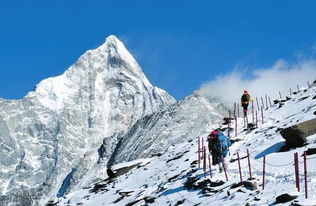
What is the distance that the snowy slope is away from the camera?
79.6ft

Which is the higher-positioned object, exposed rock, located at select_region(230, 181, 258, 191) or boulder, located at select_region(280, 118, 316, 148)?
boulder, located at select_region(280, 118, 316, 148)

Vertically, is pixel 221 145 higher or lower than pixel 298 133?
lower

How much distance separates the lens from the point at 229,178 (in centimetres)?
2875

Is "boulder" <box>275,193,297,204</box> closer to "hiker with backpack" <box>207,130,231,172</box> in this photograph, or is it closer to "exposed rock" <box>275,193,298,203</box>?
"exposed rock" <box>275,193,298,203</box>

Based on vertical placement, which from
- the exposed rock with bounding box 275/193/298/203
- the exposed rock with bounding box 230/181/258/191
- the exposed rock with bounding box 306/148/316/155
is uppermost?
the exposed rock with bounding box 306/148/316/155

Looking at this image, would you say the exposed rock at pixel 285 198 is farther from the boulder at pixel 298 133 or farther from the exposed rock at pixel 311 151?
the boulder at pixel 298 133

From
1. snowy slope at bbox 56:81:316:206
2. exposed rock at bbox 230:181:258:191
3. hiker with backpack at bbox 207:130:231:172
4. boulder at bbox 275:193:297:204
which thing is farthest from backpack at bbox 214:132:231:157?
boulder at bbox 275:193:297:204

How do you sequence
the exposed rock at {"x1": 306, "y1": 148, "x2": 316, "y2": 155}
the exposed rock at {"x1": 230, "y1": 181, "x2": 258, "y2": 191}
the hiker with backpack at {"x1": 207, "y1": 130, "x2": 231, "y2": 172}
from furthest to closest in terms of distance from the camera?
the hiker with backpack at {"x1": 207, "y1": 130, "x2": 231, "y2": 172} < the exposed rock at {"x1": 306, "y1": 148, "x2": 316, "y2": 155} < the exposed rock at {"x1": 230, "y1": 181, "x2": 258, "y2": 191}

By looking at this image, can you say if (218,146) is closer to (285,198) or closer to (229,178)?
(229,178)

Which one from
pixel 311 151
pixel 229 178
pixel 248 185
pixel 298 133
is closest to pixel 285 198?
pixel 248 185

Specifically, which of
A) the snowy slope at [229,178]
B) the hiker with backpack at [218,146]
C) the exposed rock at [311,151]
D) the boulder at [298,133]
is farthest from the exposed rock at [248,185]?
the boulder at [298,133]

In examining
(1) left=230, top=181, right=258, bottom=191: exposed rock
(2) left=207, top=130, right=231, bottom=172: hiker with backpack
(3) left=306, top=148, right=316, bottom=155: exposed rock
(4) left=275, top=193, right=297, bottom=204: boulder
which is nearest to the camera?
(4) left=275, top=193, right=297, bottom=204: boulder

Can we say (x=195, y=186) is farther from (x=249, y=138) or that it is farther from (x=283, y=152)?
(x=249, y=138)

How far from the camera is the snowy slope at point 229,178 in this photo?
79.6 feet
